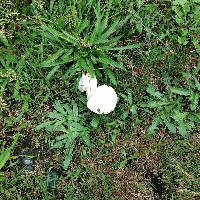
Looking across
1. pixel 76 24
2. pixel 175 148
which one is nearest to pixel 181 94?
pixel 175 148

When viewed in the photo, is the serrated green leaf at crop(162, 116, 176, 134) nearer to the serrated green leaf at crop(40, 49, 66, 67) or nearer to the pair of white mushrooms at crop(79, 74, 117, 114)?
the pair of white mushrooms at crop(79, 74, 117, 114)

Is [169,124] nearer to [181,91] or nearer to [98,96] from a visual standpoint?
[181,91]

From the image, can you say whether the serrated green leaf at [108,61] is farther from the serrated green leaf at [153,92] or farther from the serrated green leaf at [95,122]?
the serrated green leaf at [95,122]

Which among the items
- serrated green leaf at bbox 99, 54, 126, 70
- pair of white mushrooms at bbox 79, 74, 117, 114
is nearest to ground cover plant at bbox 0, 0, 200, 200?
serrated green leaf at bbox 99, 54, 126, 70

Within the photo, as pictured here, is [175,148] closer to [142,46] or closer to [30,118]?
[142,46]

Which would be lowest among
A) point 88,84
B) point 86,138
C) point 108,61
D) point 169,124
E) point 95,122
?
point 169,124

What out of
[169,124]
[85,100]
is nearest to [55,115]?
[85,100]

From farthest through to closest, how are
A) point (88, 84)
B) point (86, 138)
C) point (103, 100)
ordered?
1. point (86, 138)
2. point (88, 84)
3. point (103, 100)
